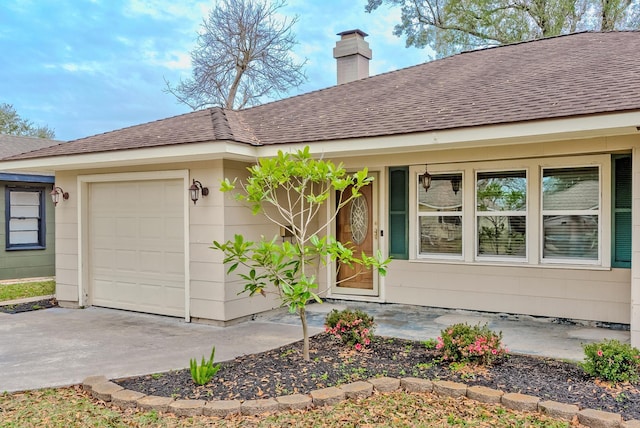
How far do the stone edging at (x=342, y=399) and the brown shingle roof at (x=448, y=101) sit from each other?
2.68 metres

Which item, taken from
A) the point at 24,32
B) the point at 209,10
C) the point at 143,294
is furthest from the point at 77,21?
the point at 143,294

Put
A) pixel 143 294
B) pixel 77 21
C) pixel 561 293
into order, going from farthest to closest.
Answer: pixel 77 21 → pixel 143 294 → pixel 561 293

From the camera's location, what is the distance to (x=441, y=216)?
7.06 metres

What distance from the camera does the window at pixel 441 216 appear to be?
6957mm

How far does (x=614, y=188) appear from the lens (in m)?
5.85

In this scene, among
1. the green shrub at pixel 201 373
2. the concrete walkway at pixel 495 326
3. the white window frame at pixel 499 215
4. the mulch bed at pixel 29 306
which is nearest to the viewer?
the green shrub at pixel 201 373

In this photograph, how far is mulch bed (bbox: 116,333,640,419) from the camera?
3.65 meters

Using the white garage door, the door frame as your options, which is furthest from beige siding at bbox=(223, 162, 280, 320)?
the door frame

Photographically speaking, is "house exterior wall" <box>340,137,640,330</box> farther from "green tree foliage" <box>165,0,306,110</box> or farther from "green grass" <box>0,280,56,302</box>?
"green tree foliage" <box>165,0,306,110</box>

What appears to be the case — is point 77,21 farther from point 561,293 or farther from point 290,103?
point 561,293

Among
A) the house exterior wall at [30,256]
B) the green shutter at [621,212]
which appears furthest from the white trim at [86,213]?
the green shutter at [621,212]

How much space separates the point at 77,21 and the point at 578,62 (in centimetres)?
3227

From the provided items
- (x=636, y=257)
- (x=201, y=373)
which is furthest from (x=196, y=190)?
(x=636, y=257)

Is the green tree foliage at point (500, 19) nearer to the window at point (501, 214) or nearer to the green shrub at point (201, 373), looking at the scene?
the window at point (501, 214)
